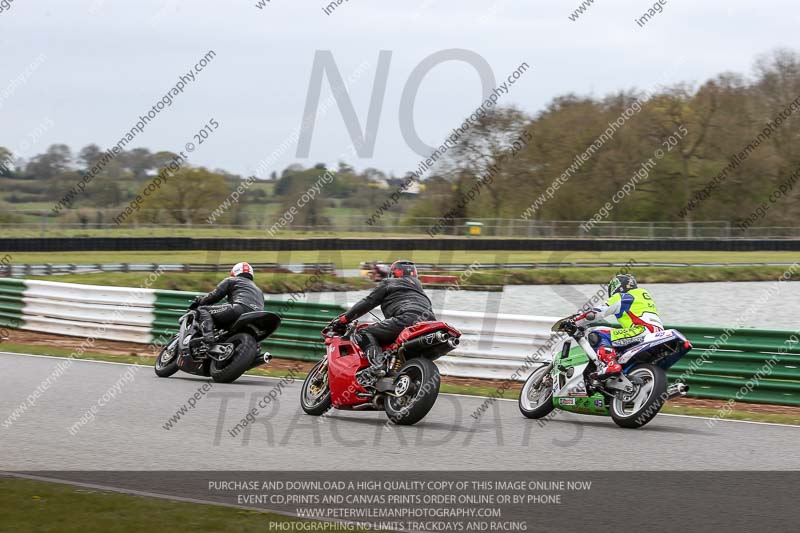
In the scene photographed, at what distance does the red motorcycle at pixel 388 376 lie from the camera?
9859 mm

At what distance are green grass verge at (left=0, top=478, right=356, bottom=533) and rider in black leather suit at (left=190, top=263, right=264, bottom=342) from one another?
676 cm

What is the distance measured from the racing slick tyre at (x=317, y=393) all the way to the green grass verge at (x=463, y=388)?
2.69 meters

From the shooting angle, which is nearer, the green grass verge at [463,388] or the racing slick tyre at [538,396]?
the racing slick tyre at [538,396]

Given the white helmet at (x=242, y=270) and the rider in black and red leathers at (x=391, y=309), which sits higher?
the white helmet at (x=242, y=270)

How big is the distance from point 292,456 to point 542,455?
83.6 inches

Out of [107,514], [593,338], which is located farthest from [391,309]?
[107,514]

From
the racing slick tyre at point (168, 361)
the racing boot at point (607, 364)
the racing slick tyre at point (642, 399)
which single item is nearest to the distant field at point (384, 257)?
the racing slick tyre at point (168, 361)

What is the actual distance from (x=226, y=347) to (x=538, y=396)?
443 centimetres

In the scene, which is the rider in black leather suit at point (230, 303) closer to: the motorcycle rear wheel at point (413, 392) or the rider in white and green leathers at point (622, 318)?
the motorcycle rear wheel at point (413, 392)

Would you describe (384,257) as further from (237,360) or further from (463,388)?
(237,360)

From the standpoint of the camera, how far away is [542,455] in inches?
344

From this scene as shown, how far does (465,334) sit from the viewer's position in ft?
48.1

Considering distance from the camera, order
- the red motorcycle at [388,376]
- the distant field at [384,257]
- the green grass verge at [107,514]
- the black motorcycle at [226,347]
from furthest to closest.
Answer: the distant field at [384,257] < the black motorcycle at [226,347] < the red motorcycle at [388,376] < the green grass verge at [107,514]

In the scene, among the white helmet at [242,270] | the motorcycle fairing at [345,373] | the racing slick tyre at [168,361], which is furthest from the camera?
the racing slick tyre at [168,361]
